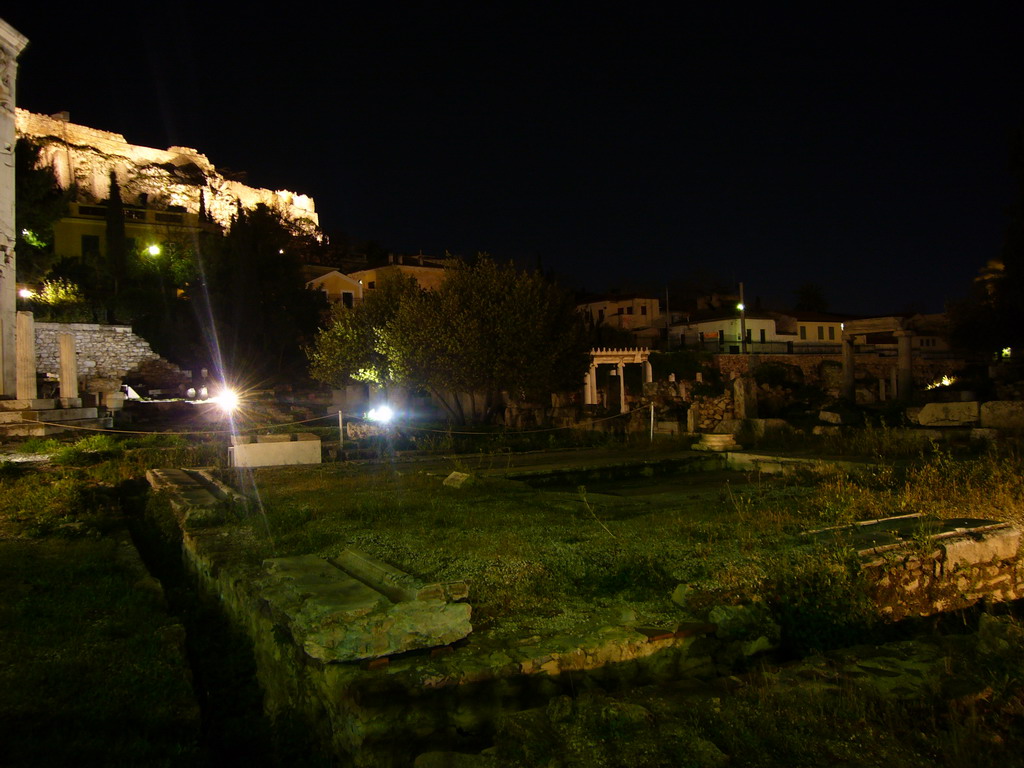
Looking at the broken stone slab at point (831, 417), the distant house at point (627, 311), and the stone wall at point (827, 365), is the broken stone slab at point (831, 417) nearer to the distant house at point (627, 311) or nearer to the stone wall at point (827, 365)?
the stone wall at point (827, 365)

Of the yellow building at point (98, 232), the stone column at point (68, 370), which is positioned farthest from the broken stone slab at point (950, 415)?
the yellow building at point (98, 232)

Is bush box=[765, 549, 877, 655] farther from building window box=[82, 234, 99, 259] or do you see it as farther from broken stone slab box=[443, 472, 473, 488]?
building window box=[82, 234, 99, 259]

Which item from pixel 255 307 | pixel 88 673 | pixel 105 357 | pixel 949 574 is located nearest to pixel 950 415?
pixel 949 574

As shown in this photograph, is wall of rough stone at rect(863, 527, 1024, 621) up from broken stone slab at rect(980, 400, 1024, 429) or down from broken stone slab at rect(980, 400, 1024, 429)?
down

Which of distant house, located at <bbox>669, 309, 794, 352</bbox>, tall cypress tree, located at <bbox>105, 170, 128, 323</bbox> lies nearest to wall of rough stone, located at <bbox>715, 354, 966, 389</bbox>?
distant house, located at <bbox>669, 309, 794, 352</bbox>

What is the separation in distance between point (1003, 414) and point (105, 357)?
110ft

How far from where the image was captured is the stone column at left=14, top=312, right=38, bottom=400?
694 inches

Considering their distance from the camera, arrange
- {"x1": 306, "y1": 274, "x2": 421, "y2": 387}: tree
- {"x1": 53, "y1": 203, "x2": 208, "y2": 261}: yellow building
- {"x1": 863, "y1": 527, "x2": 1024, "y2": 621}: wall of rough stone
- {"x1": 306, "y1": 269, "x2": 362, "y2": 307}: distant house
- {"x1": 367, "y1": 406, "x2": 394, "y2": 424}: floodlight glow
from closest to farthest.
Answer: {"x1": 863, "y1": 527, "x2": 1024, "y2": 621}: wall of rough stone < {"x1": 367, "y1": 406, "x2": 394, "y2": 424}: floodlight glow < {"x1": 306, "y1": 274, "x2": 421, "y2": 387}: tree < {"x1": 53, "y1": 203, "x2": 208, "y2": 261}: yellow building < {"x1": 306, "y1": 269, "x2": 362, "y2": 307}: distant house

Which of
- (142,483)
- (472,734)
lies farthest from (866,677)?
(142,483)

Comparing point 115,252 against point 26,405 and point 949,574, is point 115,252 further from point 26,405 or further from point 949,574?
point 949,574

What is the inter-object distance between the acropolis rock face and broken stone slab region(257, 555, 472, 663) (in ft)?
227

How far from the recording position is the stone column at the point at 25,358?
1762cm

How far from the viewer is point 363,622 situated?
3.86 m

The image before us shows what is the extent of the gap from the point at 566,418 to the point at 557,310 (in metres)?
3.51
